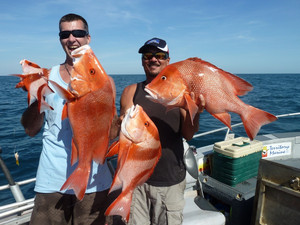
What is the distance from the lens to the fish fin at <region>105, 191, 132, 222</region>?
179 cm

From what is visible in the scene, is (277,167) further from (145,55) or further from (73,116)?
(73,116)

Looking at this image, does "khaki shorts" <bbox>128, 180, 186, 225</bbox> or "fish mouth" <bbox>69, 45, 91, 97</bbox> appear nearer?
"fish mouth" <bbox>69, 45, 91, 97</bbox>

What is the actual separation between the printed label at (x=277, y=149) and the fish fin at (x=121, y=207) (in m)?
4.20

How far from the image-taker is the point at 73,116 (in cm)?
165

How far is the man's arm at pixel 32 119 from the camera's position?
2.09 metres

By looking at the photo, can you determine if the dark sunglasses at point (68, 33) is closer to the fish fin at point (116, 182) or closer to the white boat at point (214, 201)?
the fish fin at point (116, 182)

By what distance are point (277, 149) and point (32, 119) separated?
5.19m

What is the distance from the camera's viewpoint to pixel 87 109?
164cm

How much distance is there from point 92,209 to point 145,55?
173 cm

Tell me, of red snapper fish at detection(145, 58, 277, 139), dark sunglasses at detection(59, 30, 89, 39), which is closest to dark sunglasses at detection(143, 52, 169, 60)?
red snapper fish at detection(145, 58, 277, 139)

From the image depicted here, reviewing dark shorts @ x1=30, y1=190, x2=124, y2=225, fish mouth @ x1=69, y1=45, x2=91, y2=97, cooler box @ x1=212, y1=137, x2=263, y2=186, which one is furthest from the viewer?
cooler box @ x1=212, y1=137, x2=263, y2=186

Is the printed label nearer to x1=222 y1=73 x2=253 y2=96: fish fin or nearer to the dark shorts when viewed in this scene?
x1=222 y1=73 x2=253 y2=96: fish fin

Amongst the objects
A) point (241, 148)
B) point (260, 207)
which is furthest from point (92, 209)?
point (241, 148)

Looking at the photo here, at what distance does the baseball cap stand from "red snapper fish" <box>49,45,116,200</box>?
0.97 metres
